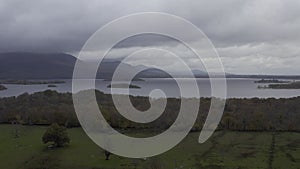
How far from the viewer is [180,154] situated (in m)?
35.4

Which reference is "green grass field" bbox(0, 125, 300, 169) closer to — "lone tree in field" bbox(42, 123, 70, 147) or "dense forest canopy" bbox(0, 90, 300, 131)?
"lone tree in field" bbox(42, 123, 70, 147)

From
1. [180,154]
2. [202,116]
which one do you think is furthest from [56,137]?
[202,116]

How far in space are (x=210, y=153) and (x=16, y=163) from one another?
19.1 meters

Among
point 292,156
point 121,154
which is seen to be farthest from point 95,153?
point 292,156

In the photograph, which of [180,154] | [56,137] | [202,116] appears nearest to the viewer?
[180,154]

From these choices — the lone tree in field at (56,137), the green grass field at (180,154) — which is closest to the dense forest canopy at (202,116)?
the green grass field at (180,154)

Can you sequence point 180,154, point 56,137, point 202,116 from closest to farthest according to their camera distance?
1. point 180,154
2. point 56,137
3. point 202,116

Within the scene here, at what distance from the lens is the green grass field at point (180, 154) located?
104 feet

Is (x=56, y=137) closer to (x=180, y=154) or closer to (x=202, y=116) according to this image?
(x=180, y=154)

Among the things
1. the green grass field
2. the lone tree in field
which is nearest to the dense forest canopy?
the green grass field

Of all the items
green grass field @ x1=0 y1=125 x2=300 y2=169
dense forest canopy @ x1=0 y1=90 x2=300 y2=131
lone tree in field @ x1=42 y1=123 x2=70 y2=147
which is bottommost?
green grass field @ x1=0 y1=125 x2=300 y2=169

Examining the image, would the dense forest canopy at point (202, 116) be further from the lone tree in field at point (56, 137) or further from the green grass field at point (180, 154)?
the lone tree in field at point (56, 137)

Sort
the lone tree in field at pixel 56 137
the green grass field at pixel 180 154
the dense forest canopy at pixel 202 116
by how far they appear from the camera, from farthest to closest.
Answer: the dense forest canopy at pixel 202 116
the lone tree in field at pixel 56 137
the green grass field at pixel 180 154

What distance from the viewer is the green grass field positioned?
31.6 metres
